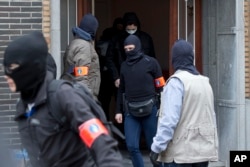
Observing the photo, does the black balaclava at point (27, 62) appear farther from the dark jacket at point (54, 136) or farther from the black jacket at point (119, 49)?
the black jacket at point (119, 49)

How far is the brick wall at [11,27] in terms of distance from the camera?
25.8 feet

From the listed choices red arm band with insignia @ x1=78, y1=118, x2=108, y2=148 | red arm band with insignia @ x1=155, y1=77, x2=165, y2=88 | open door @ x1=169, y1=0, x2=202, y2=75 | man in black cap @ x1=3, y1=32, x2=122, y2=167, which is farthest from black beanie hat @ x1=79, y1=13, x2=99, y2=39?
red arm band with insignia @ x1=78, y1=118, x2=108, y2=148

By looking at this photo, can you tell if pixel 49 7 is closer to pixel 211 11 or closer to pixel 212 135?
pixel 211 11

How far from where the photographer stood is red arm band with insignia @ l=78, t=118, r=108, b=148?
3.27 m

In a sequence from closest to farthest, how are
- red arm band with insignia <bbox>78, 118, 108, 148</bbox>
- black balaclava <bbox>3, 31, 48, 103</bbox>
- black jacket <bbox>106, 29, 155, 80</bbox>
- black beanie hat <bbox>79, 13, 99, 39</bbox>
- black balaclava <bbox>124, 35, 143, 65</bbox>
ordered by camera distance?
red arm band with insignia <bbox>78, 118, 108, 148</bbox>
black balaclava <bbox>3, 31, 48, 103</bbox>
black beanie hat <bbox>79, 13, 99, 39</bbox>
black balaclava <bbox>124, 35, 143, 65</bbox>
black jacket <bbox>106, 29, 155, 80</bbox>

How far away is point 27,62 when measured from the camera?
339cm

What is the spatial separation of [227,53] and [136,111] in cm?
183

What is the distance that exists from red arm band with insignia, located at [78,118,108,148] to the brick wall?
15.2ft

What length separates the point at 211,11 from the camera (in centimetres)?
934

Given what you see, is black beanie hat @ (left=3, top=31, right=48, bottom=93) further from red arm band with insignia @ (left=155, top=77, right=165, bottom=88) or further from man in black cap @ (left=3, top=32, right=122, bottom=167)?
red arm band with insignia @ (left=155, top=77, right=165, bottom=88)

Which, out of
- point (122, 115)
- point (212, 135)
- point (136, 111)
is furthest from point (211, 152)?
point (122, 115)

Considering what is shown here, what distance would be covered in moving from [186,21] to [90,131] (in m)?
6.30

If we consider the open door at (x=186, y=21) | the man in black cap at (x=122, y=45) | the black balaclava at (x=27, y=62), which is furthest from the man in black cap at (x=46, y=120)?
the open door at (x=186, y=21)

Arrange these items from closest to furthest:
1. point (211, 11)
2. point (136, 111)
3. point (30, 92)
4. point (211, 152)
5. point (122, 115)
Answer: point (30, 92), point (211, 152), point (136, 111), point (122, 115), point (211, 11)
